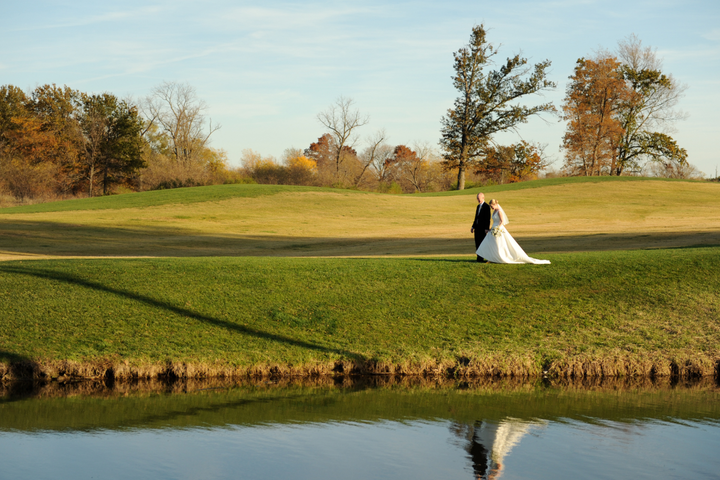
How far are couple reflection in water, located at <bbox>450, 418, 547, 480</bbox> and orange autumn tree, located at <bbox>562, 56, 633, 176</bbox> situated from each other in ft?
210

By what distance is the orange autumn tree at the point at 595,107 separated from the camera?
222 feet

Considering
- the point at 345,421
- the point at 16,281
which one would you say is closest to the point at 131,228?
the point at 16,281

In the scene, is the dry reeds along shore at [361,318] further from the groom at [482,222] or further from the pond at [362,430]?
the groom at [482,222]

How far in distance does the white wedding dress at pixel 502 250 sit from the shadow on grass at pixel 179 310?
21.5ft

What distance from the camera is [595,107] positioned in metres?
68.7

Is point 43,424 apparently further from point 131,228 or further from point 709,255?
point 131,228

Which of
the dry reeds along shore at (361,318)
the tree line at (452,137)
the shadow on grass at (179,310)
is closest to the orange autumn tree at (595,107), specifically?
the tree line at (452,137)

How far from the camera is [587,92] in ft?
225

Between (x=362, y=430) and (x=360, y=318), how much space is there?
490 cm

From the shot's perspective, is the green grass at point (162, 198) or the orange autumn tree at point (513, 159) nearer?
the green grass at point (162, 198)

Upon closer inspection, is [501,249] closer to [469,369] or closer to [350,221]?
[469,369]

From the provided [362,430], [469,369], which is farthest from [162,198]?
[362,430]

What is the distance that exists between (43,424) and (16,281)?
24.6 ft

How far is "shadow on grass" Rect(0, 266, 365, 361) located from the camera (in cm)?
1274
